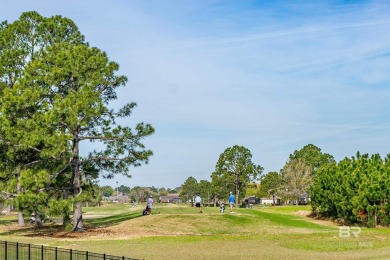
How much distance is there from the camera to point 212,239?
122 feet

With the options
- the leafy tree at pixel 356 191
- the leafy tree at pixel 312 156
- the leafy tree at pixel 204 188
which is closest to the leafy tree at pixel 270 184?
the leafy tree at pixel 312 156

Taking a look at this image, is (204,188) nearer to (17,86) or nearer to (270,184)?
(270,184)

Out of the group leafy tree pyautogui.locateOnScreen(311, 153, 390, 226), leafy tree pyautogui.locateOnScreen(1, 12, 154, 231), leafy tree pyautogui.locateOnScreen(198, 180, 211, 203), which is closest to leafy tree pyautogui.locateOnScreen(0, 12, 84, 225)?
leafy tree pyautogui.locateOnScreen(1, 12, 154, 231)

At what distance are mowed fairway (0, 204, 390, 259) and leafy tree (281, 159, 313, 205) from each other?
69.5 meters

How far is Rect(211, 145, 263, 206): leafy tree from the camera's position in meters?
101

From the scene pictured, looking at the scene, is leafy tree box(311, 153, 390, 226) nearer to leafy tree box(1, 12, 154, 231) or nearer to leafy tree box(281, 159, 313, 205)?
leafy tree box(1, 12, 154, 231)

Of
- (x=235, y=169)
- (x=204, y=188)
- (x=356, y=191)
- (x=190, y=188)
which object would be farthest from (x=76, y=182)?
(x=190, y=188)

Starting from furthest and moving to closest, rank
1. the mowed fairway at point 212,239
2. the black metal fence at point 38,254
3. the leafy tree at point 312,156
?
the leafy tree at point 312,156 < the mowed fairway at point 212,239 < the black metal fence at point 38,254

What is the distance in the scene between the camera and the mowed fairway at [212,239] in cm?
2984

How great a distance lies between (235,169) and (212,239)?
65111 mm

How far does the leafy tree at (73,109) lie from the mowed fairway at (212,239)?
14.1ft

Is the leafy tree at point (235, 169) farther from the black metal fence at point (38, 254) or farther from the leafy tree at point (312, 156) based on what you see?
the black metal fence at point (38, 254)

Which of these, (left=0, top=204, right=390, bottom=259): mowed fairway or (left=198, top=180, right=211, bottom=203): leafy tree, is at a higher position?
(left=198, top=180, right=211, bottom=203): leafy tree

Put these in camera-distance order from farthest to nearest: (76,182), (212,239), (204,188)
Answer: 1. (204,188)
2. (76,182)
3. (212,239)
